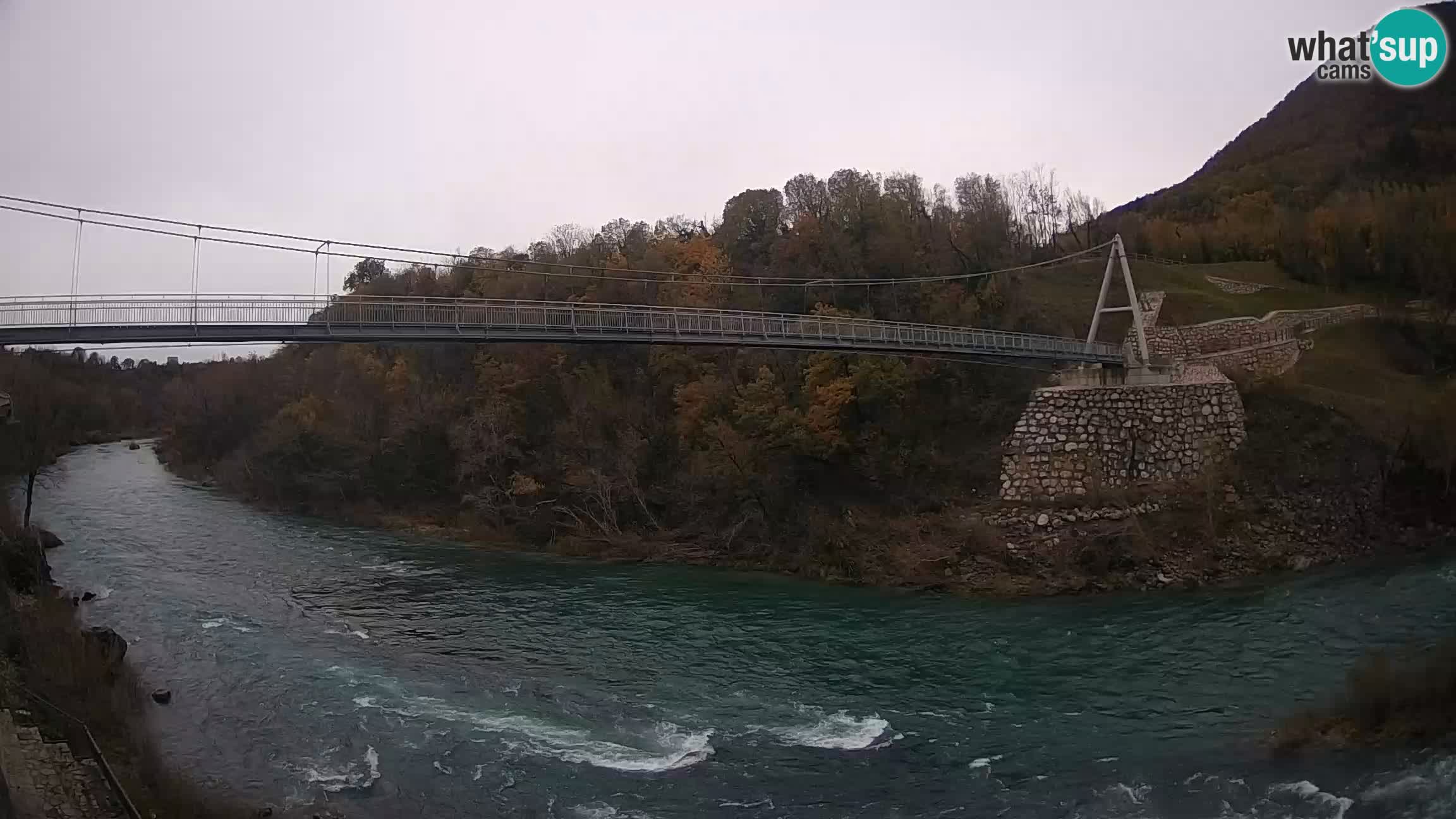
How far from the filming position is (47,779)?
39.5 feet

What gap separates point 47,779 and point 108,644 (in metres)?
7.51

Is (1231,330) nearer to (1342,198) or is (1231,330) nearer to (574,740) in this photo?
(1342,198)

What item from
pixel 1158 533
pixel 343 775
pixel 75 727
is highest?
pixel 1158 533

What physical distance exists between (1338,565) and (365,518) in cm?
3462

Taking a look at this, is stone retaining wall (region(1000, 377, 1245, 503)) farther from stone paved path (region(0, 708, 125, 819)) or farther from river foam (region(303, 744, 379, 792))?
stone paved path (region(0, 708, 125, 819))

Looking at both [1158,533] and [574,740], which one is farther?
[1158,533]

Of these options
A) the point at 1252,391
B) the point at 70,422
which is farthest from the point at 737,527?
the point at 70,422

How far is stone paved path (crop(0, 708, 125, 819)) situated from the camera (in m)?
11.3

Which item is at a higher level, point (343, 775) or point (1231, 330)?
point (1231, 330)

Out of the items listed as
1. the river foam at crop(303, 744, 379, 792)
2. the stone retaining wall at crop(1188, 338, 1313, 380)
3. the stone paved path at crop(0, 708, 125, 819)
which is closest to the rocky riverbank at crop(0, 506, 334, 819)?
the stone paved path at crop(0, 708, 125, 819)

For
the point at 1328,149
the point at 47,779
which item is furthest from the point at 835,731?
the point at 1328,149

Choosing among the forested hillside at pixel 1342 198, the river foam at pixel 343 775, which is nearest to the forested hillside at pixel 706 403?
the forested hillside at pixel 1342 198

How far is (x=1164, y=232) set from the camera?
46125 millimetres

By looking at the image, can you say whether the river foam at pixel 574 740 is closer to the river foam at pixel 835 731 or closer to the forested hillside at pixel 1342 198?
the river foam at pixel 835 731
